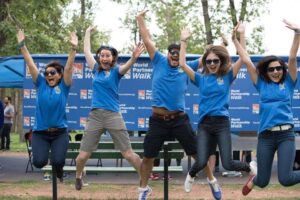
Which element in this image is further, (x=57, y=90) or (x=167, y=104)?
(x=57, y=90)

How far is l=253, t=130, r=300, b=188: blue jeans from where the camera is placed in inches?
275

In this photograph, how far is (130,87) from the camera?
42.4 feet

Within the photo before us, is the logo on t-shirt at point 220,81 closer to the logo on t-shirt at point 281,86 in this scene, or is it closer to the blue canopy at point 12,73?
the logo on t-shirt at point 281,86

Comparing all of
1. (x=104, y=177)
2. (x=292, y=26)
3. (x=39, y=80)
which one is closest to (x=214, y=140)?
(x=292, y=26)

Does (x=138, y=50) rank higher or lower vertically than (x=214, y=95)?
higher

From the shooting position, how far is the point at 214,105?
7.53 m

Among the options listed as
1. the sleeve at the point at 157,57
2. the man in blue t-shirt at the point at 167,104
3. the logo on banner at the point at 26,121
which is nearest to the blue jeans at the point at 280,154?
the man in blue t-shirt at the point at 167,104

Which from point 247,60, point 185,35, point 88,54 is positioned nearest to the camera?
point 247,60

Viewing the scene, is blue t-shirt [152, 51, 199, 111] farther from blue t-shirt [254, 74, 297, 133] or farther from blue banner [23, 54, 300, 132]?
blue banner [23, 54, 300, 132]

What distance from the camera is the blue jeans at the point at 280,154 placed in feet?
22.9

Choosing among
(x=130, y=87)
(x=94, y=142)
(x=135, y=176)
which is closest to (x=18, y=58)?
(x=130, y=87)

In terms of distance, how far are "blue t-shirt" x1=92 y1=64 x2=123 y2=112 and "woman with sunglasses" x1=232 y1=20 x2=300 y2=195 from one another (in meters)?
2.08

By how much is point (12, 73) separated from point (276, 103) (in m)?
9.28

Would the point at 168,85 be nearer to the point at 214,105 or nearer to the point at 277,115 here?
the point at 214,105
